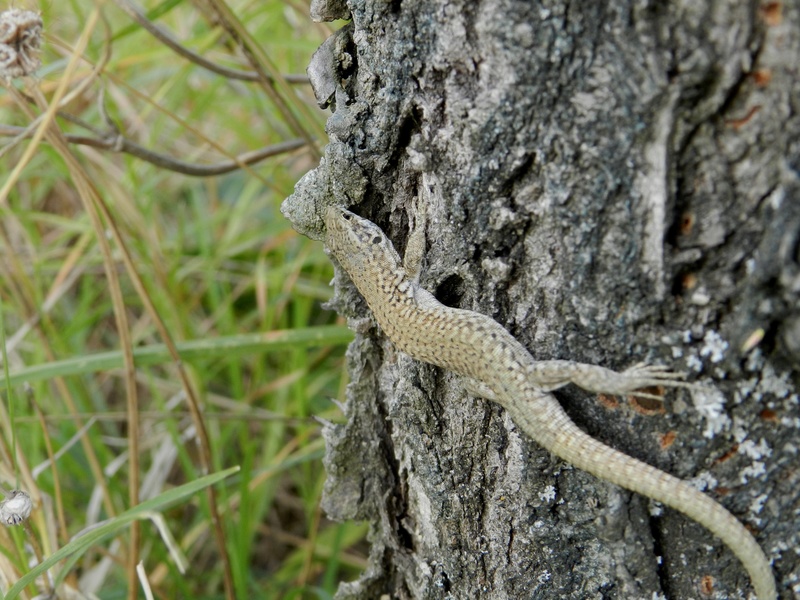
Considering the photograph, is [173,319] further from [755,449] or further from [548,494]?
[755,449]

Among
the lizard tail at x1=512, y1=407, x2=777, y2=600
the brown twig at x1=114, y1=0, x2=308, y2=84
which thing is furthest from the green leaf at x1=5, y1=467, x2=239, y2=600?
the brown twig at x1=114, y1=0, x2=308, y2=84

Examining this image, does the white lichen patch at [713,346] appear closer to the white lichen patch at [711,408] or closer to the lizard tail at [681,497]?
the white lichen patch at [711,408]

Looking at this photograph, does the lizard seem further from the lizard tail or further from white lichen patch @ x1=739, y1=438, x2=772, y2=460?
white lichen patch @ x1=739, y1=438, x2=772, y2=460

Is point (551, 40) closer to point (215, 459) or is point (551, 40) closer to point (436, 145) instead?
point (436, 145)

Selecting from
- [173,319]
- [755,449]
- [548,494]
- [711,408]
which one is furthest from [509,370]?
[173,319]

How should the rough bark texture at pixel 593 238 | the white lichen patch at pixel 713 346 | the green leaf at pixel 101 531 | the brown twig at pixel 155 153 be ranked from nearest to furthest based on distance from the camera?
1. the rough bark texture at pixel 593 238
2. the white lichen patch at pixel 713 346
3. the green leaf at pixel 101 531
4. the brown twig at pixel 155 153

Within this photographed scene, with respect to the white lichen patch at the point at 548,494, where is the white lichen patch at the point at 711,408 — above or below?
above

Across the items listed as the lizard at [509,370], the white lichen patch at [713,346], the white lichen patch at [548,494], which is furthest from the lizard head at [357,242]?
the white lichen patch at [713,346]
